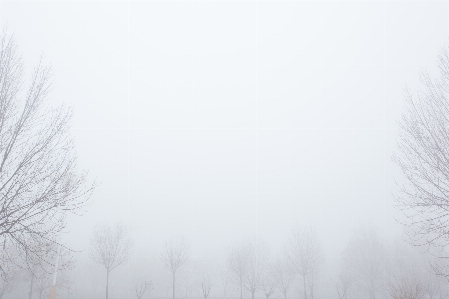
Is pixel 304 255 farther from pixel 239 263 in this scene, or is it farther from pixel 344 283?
pixel 239 263

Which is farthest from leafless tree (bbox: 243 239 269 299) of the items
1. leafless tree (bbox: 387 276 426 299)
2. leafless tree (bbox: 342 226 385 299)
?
leafless tree (bbox: 387 276 426 299)

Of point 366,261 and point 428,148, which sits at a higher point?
point 428,148

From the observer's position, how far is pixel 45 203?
8391 mm

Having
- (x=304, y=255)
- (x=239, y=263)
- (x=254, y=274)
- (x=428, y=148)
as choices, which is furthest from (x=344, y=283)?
(x=428, y=148)

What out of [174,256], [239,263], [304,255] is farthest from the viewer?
[174,256]

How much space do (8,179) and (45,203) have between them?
4.16ft

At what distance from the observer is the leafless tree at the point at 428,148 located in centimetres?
926

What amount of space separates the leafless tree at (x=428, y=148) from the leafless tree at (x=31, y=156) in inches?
476

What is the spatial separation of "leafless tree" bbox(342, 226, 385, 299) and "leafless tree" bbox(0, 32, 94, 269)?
1869 inches

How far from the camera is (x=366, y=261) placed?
149ft

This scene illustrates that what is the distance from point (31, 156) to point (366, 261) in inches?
2078

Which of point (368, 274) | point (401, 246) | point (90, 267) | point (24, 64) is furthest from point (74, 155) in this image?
point (90, 267)

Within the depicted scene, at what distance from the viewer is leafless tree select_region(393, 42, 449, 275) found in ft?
30.4

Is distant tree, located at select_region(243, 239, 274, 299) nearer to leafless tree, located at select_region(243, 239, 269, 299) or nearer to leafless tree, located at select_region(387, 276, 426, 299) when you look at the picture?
leafless tree, located at select_region(243, 239, 269, 299)
